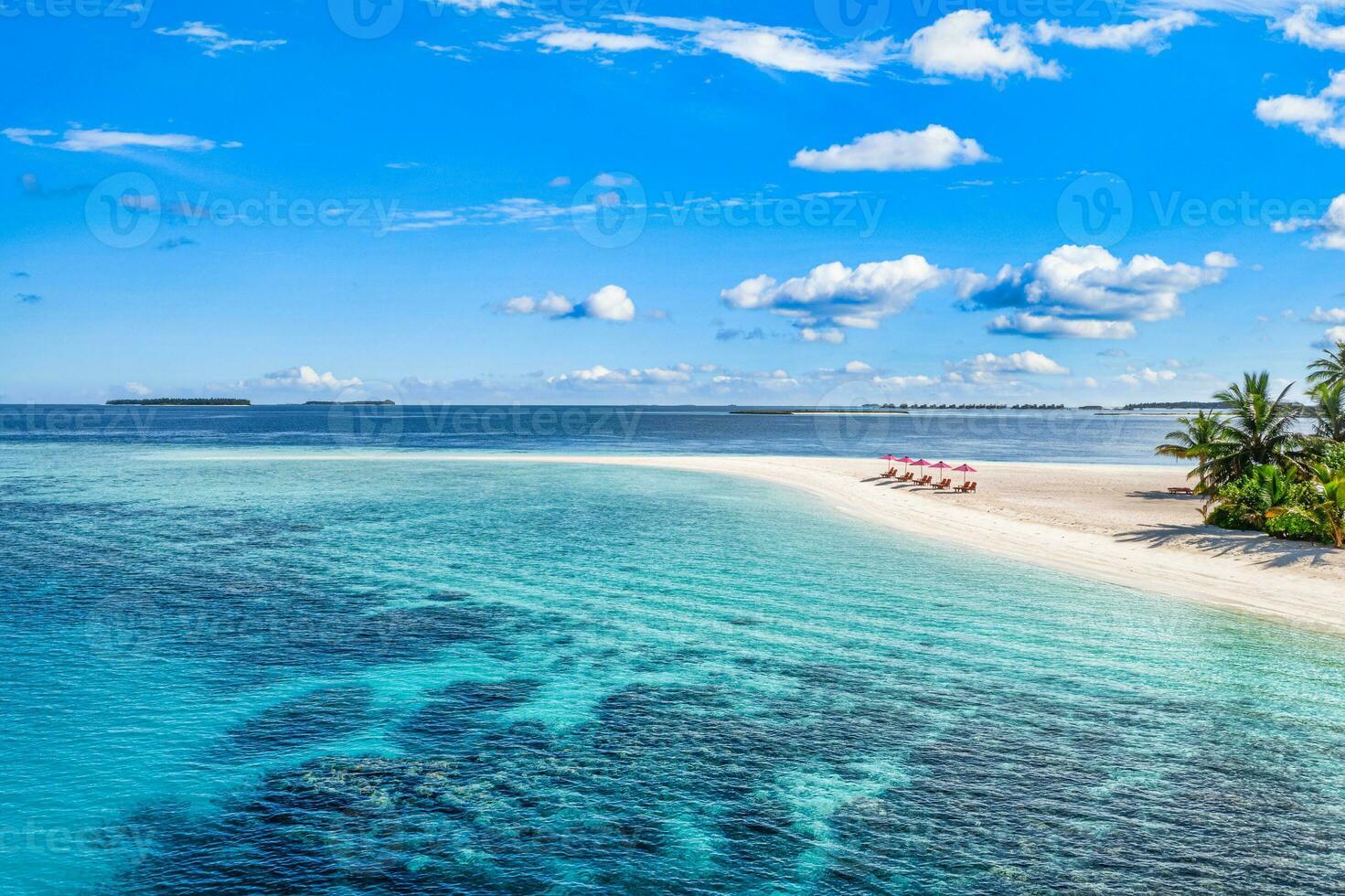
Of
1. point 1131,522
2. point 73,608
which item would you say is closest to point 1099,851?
point 73,608

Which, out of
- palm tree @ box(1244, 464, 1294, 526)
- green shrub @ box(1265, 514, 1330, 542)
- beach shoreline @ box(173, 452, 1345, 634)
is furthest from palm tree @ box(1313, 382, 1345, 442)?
green shrub @ box(1265, 514, 1330, 542)

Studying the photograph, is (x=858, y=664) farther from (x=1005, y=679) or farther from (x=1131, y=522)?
(x=1131, y=522)

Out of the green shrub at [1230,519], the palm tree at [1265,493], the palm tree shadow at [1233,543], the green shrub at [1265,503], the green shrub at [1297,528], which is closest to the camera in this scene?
the palm tree shadow at [1233,543]

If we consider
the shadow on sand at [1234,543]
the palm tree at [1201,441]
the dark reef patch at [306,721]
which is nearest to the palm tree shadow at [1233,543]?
the shadow on sand at [1234,543]

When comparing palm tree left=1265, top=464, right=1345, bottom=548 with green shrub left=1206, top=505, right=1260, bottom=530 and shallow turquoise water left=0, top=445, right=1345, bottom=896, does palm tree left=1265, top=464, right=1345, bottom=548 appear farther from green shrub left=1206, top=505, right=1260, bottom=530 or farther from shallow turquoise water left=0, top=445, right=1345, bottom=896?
shallow turquoise water left=0, top=445, right=1345, bottom=896

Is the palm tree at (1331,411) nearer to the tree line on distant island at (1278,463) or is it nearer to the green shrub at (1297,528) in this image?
the tree line on distant island at (1278,463)

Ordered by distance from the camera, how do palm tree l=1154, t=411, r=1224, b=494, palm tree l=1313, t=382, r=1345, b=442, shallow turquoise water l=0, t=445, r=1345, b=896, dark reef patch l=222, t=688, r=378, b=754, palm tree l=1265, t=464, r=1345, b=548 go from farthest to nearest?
palm tree l=1154, t=411, r=1224, b=494, palm tree l=1313, t=382, r=1345, b=442, palm tree l=1265, t=464, r=1345, b=548, dark reef patch l=222, t=688, r=378, b=754, shallow turquoise water l=0, t=445, r=1345, b=896

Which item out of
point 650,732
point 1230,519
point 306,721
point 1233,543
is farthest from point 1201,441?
point 306,721
